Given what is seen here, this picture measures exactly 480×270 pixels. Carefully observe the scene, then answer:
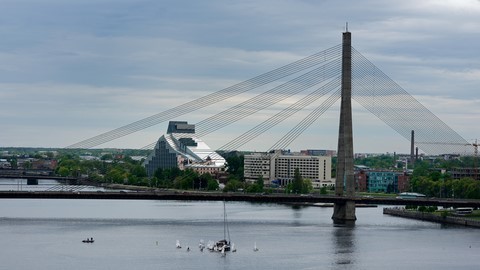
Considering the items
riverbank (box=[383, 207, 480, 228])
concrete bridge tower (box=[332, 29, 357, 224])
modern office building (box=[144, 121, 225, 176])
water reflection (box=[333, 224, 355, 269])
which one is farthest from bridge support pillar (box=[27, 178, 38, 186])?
water reflection (box=[333, 224, 355, 269])

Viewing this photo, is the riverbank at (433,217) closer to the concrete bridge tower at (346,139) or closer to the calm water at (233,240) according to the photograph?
the calm water at (233,240)

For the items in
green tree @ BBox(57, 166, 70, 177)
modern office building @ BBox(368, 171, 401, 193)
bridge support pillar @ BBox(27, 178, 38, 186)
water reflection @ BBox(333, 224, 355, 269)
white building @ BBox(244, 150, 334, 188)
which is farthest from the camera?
green tree @ BBox(57, 166, 70, 177)

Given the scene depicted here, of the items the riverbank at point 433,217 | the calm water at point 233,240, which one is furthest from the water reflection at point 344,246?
the riverbank at point 433,217

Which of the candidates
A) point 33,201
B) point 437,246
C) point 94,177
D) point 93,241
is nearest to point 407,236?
point 437,246

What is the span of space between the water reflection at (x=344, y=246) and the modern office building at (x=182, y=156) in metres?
46.3

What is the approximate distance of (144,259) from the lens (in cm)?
2691

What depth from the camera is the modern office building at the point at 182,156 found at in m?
85.1

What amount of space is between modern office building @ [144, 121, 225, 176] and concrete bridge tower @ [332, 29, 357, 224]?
41616 mm

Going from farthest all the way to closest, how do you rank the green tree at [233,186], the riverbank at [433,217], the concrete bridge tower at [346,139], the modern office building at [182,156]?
the modern office building at [182,156]
the green tree at [233,186]
the concrete bridge tower at [346,139]
the riverbank at [433,217]

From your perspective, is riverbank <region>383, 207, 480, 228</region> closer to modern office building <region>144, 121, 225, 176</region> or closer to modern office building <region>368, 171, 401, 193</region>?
modern office building <region>368, 171, 401, 193</region>

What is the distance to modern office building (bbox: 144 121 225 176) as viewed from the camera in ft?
279

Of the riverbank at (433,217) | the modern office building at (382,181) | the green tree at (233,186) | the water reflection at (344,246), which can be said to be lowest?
the water reflection at (344,246)

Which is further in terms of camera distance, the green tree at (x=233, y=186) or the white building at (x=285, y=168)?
the white building at (x=285, y=168)

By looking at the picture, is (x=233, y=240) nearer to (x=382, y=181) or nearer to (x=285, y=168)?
(x=382, y=181)
